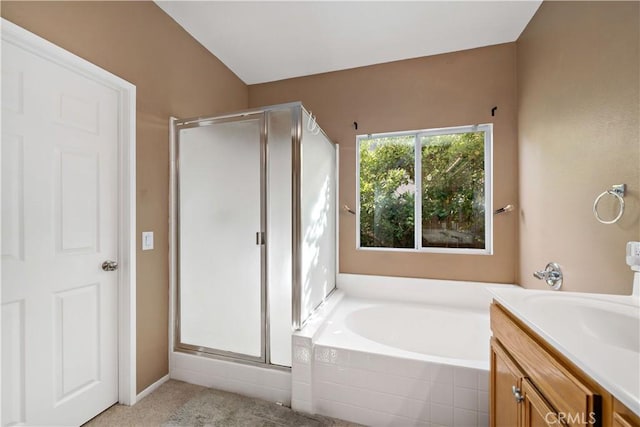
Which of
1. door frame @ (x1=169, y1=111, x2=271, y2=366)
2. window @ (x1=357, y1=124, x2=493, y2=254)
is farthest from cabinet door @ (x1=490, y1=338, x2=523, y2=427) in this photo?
window @ (x1=357, y1=124, x2=493, y2=254)

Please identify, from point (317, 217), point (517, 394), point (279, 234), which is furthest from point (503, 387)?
point (317, 217)

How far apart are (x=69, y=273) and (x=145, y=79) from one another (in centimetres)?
129

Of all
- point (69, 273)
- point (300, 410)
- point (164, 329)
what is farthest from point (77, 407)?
point (300, 410)

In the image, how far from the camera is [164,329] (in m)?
1.98

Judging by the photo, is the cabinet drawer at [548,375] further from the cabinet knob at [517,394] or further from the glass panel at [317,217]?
the glass panel at [317,217]

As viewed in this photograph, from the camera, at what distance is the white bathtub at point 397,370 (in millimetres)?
1449

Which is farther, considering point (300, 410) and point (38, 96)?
point (300, 410)

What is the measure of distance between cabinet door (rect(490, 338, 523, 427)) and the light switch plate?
203cm

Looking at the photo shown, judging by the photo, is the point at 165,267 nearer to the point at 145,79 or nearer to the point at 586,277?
the point at 145,79

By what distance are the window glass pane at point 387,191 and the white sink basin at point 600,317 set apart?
5.12ft

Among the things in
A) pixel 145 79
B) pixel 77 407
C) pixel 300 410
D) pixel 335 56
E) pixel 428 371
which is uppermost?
pixel 335 56

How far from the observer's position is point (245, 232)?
190 cm

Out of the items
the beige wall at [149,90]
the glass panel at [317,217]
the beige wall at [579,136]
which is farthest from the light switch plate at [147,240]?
the beige wall at [579,136]

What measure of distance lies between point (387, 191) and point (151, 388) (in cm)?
242
